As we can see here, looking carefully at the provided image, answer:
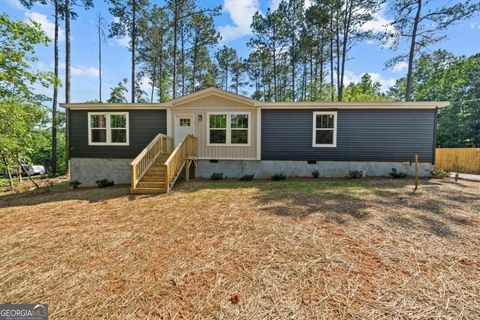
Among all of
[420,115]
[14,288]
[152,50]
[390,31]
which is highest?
[152,50]

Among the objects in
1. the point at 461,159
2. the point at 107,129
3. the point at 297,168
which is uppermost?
the point at 107,129

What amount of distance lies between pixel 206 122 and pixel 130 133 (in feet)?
11.7

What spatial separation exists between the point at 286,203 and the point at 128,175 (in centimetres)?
772

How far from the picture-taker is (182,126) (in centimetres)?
997

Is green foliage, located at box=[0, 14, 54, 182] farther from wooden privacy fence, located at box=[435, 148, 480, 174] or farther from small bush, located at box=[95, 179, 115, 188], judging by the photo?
wooden privacy fence, located at box=[435, 148, 480, 174]

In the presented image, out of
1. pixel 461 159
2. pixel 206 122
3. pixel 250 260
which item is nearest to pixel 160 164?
pixel 206 122

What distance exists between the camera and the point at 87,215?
5.21 m

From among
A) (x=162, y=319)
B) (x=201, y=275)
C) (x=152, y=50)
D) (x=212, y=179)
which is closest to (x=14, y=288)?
(x=162, y=319)

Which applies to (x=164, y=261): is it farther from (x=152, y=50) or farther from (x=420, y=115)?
(x=152, y=50)

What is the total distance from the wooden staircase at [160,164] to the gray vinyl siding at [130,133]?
1.16m

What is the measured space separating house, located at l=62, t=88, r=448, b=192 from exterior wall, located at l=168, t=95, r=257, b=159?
0.04 m

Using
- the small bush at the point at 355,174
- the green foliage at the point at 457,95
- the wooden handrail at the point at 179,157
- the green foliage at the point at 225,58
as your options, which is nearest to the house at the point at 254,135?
the wooden handrail at the point at 179,157

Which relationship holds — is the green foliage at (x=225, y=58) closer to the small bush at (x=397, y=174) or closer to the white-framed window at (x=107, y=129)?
the white-framed window at (x=107, y=129)

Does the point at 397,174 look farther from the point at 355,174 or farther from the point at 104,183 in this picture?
the point at 104,183
